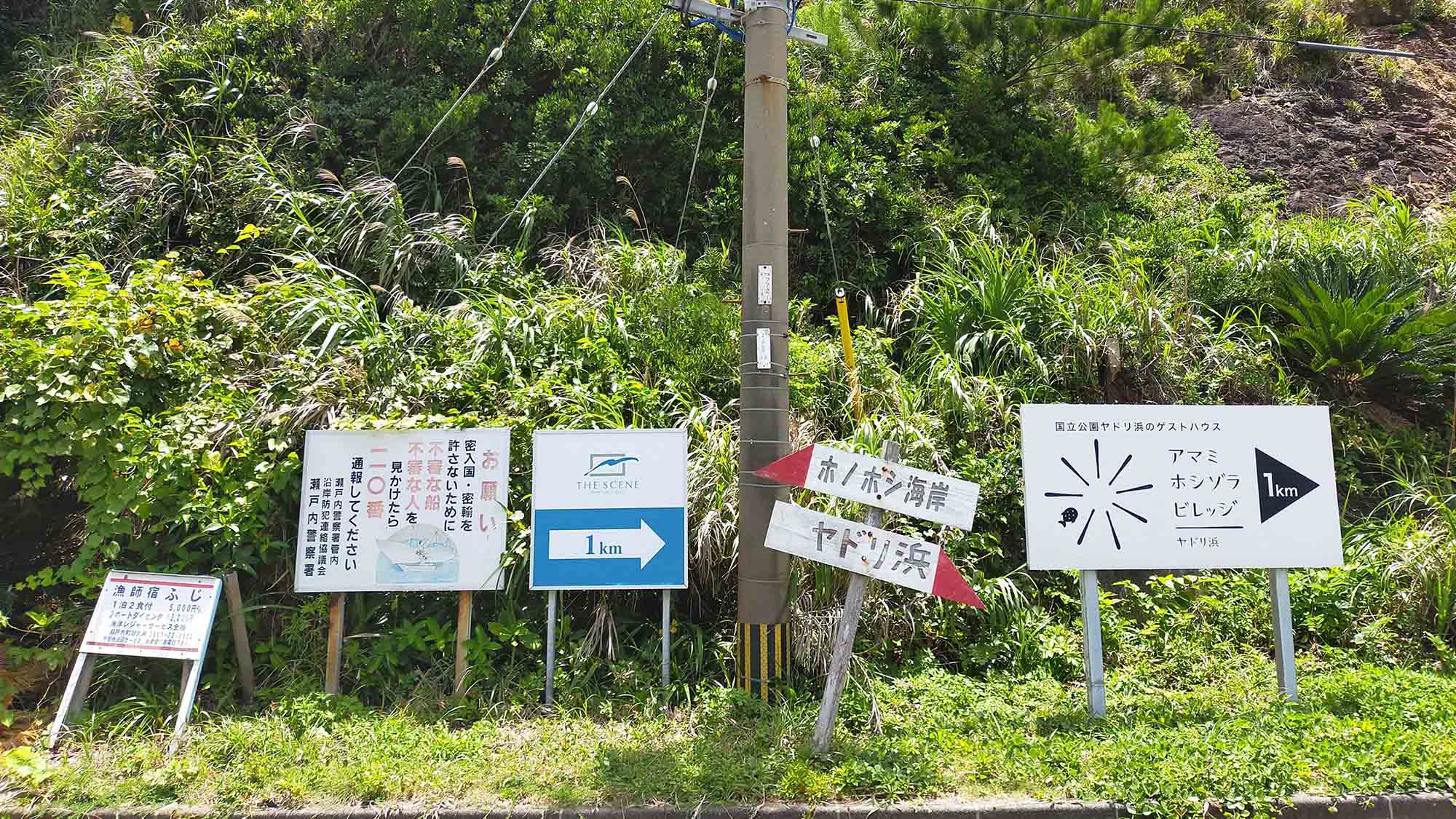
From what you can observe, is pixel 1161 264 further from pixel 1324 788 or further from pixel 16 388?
pixel 16 388

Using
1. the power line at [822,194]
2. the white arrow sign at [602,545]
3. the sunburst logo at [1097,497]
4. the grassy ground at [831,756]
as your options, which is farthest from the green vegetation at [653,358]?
the sunburst logo at [1097,497]

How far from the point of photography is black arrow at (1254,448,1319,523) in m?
5.12

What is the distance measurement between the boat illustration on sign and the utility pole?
5.86ft

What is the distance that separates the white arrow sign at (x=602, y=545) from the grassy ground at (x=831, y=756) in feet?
2.88

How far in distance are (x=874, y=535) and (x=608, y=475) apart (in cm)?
176

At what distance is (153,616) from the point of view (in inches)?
194

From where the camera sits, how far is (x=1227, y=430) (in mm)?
5172

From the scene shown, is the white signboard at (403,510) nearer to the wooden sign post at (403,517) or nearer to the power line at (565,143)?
the wooden sign post at (403,517)

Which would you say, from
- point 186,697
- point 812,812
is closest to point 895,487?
point 812,812

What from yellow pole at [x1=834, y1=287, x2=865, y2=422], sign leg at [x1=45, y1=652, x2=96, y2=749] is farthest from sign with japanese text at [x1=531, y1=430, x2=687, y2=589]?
sign leg at [x1=45, y1=652, x2=96, y2=749]

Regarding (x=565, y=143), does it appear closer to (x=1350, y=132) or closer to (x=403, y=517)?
(x=403, y=517)

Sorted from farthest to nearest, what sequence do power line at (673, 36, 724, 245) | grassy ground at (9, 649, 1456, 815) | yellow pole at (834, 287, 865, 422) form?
power line at (673, 36, 724, 245)
yellow pole at (834, 287, 865, 422)
grassy ground at (9, 649, 1456, 815)

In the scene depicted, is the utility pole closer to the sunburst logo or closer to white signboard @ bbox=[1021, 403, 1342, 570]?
white signboard @ bbox=[1021, 403, 1342, 570]

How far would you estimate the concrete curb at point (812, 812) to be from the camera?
3.91m
